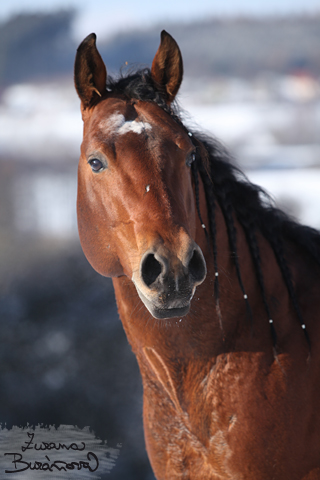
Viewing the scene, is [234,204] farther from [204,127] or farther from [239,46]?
[239,46]

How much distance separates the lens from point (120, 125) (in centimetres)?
91

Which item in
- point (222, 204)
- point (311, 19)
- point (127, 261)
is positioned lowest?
point (127, 261)

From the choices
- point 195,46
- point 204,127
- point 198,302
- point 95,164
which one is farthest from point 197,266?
point 195,46

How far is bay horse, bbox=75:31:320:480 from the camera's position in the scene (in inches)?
35.4

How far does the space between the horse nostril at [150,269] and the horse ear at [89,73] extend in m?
0.47

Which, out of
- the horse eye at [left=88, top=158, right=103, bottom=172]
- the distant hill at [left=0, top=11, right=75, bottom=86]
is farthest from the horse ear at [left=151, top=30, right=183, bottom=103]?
the distant hill at [left=0, top=11, right=75, bottom=86]

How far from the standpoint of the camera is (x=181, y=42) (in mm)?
3000

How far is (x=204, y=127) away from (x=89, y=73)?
191 cm

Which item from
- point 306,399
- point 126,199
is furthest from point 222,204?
point 306,399

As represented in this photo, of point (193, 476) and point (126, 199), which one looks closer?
point (126, 199)

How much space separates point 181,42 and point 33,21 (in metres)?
1.07

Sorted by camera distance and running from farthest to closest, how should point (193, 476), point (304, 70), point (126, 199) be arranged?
point (304, 70) → point (193, 476) → point (126, 199)

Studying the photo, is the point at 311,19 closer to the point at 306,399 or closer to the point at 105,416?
the point at 306,399

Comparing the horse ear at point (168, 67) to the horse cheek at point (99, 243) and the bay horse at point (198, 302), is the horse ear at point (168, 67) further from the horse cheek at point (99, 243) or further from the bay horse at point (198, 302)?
the horse cheek at point (99, 243)
